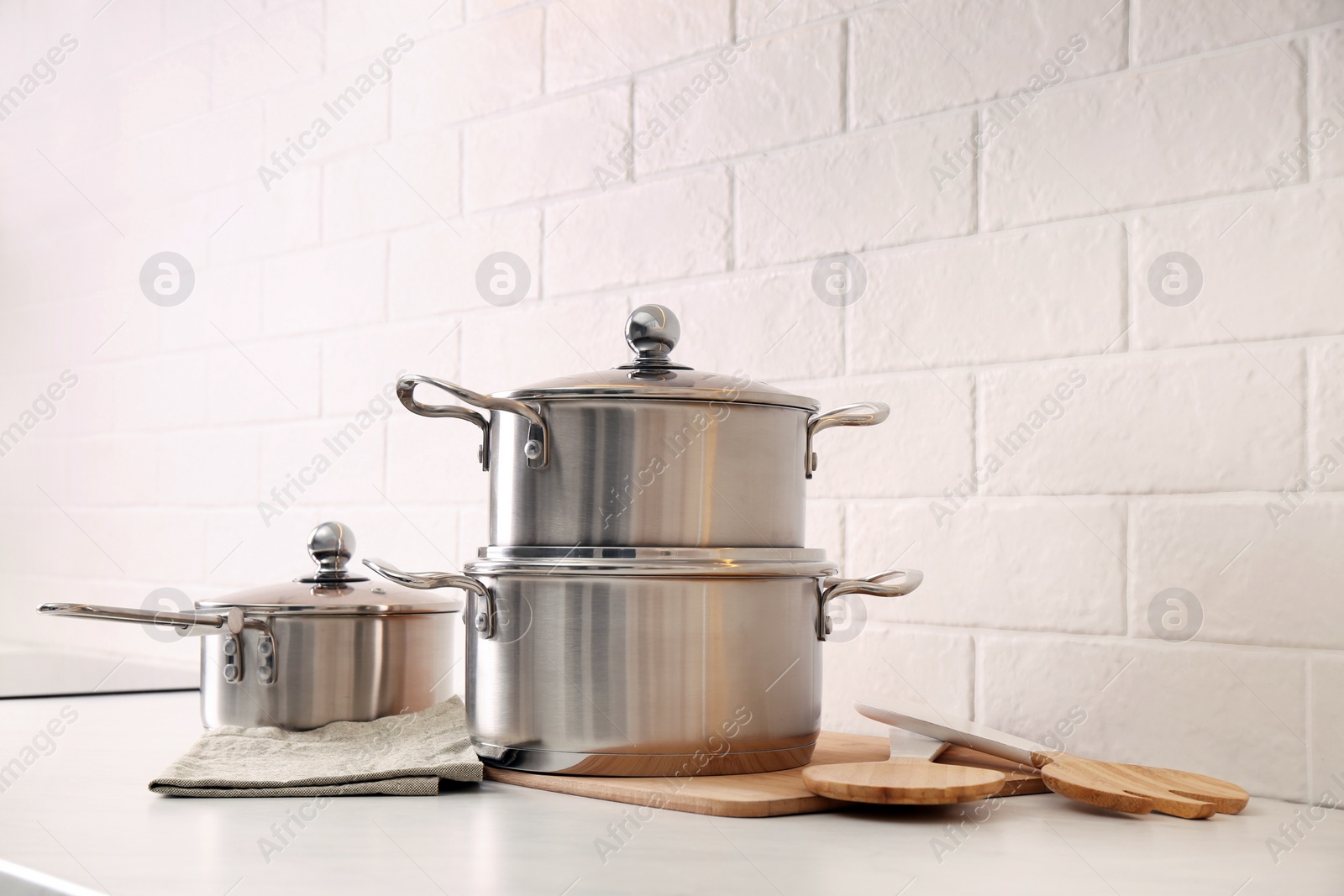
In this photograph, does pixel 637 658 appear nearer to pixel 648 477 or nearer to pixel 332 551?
pixel 648 477

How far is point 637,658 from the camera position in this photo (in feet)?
2.84

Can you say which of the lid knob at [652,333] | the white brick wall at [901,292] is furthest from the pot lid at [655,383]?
the white brick wall at [901,292]

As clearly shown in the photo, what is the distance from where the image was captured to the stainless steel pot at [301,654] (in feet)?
3.43

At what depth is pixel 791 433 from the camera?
95cm

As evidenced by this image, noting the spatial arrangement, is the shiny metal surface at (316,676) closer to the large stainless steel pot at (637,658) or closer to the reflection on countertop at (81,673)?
the large stainless steel pot at (637,658)

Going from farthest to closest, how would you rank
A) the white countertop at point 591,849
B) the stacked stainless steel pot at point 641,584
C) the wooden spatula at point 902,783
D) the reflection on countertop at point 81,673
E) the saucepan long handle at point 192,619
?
the reflection on countertop at point 81,673
the saucepan long handle at point 192,619
the stacked stainless steel pot at point 641,584
the wooden spatula at point 902,783
the white countertop at point 591,849

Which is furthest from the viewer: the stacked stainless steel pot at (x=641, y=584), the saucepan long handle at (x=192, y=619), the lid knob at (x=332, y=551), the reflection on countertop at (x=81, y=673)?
the reflection on countertop at (x=81, y=673)

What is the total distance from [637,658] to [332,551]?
395 mm

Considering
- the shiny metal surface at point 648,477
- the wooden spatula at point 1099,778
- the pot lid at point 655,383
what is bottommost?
the wooden spatula at point 1099,778

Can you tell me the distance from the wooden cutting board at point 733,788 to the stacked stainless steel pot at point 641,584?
14 millimetres

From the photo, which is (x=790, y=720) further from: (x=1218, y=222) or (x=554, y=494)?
(x=1218, y=222)

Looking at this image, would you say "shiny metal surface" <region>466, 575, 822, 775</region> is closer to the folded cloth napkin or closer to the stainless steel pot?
the folded cloth napkin

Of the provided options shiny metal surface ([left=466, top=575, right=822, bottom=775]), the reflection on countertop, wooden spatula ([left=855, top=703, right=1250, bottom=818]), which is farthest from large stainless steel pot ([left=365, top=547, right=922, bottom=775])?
the reflection on countertop

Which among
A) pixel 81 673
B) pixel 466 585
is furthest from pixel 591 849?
pixel 81 673
